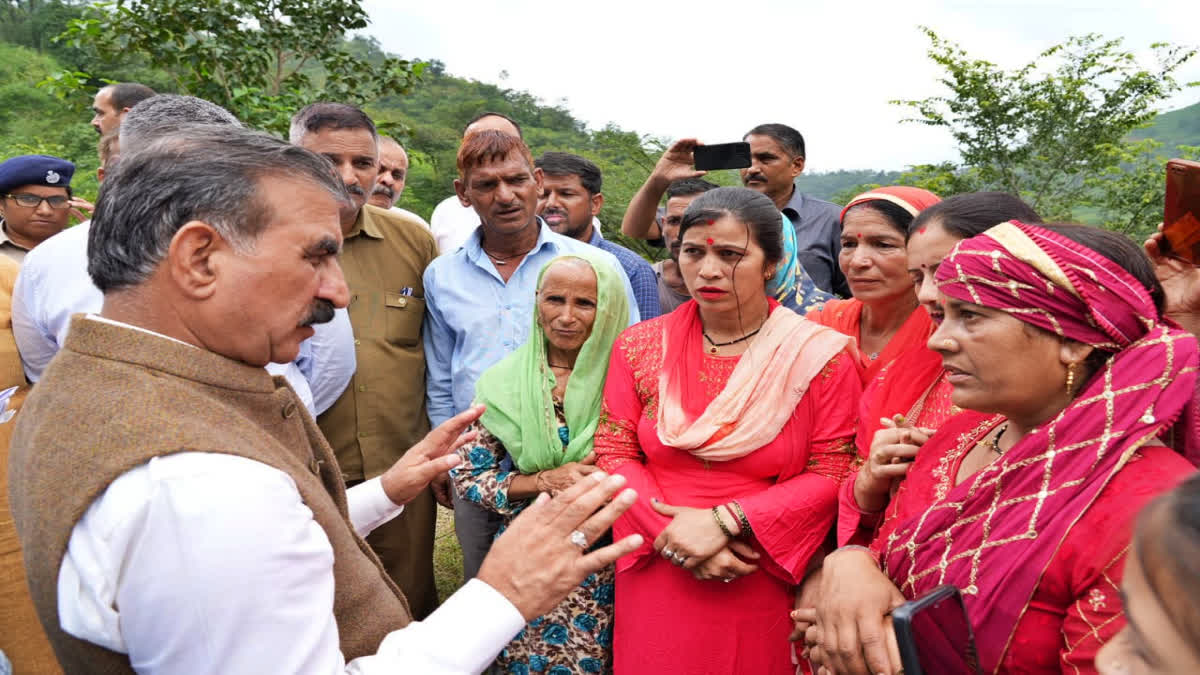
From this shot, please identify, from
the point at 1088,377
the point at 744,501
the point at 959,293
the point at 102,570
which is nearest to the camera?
the point at 102,570

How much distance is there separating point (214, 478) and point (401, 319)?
2.40 meters

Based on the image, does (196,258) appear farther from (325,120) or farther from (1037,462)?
Result: (325,120)

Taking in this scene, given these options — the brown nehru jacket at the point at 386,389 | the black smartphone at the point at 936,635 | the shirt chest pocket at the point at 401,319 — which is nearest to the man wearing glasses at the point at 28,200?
the brown nehru jacket at the point at 386,389

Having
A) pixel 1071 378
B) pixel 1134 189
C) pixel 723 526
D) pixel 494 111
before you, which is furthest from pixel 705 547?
pixel 1134 189

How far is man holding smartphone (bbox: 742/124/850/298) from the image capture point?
15.5 feet

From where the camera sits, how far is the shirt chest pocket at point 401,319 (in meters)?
3.57

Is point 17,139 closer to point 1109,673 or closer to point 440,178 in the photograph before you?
point 440,178

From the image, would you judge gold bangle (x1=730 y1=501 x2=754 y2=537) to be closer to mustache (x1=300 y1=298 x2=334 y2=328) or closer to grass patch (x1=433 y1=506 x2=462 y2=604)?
mustache (x1=300 y1=298 x2=334 y2=328)

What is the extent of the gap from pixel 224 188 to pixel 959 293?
159cm

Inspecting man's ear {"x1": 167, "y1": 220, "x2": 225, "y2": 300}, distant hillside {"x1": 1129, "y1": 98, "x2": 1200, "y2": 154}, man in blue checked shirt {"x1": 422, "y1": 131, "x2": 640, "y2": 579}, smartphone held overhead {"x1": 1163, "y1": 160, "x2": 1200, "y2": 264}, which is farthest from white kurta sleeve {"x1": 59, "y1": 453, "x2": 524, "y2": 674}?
distant hillside {"x1": 1129, "y1": 98, "x2": 1200, "y2": 154}

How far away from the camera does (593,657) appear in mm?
2879

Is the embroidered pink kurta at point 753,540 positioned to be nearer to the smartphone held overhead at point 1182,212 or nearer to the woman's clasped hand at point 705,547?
the woman's clasped hand at point 705,547

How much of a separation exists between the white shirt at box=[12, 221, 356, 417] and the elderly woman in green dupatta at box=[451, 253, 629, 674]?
64 centimetres

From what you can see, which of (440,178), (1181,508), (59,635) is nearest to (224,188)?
(59,635)
